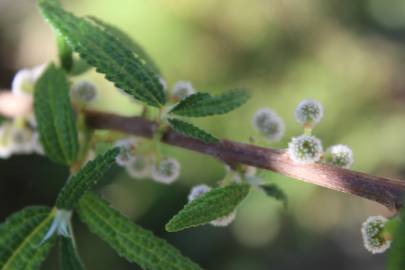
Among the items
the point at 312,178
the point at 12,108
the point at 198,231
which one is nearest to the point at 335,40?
the point at 198,231

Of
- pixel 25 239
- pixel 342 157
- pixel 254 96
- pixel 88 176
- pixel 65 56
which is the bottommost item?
pixel 25 239

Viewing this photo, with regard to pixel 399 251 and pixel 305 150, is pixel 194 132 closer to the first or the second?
pixel 305 150

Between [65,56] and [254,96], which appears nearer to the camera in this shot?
[65,56]

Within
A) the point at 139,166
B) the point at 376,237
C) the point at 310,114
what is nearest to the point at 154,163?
the point at 139,166

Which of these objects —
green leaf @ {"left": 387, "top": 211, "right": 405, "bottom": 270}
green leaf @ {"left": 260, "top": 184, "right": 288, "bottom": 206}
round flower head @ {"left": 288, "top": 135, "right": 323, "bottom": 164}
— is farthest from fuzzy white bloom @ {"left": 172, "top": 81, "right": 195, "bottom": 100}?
green leaf @ {"left": 387, "top": 211, "right": 405, "bottom": 270}

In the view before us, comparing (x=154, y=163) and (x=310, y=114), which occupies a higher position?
(x=310, y=114)

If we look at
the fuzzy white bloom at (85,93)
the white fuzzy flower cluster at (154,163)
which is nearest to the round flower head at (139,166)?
the white fuzzy flower cluster at (154,163)

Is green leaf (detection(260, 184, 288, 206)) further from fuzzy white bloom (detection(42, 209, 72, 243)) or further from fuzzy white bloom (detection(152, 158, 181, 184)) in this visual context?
fuzzy white bloom (detection(42, 209, 72, 243))
